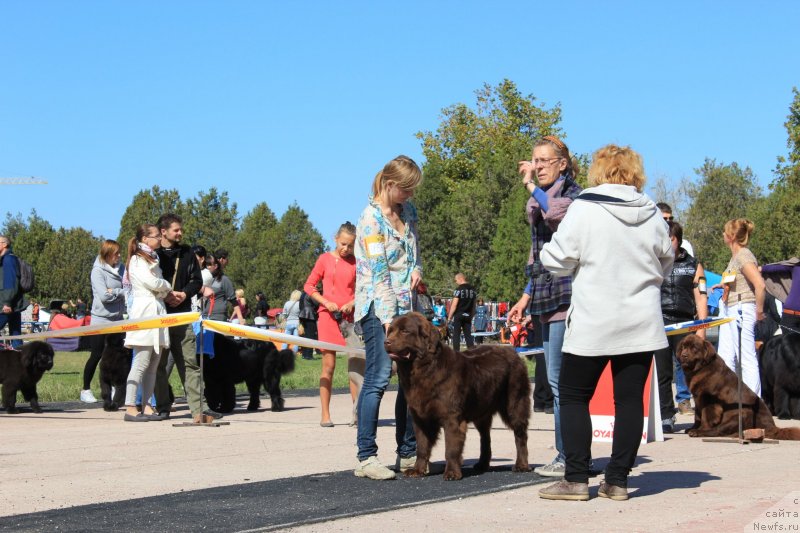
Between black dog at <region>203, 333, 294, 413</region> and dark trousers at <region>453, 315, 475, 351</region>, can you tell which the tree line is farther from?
black dog at <region>203, 333, 294, 413</region>

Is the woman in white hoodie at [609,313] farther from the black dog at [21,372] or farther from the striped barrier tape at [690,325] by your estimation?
the black dog at [21,372]

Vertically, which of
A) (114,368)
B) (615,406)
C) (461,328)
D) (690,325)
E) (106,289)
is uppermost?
(461,328)

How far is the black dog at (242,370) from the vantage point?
1208 cm

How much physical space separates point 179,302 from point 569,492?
20.8 ft

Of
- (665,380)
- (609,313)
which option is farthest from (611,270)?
(665,380)

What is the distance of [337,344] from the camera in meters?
10.5

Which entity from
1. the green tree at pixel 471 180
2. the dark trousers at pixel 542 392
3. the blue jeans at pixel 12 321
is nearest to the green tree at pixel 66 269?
the green tree at pixel 471 180

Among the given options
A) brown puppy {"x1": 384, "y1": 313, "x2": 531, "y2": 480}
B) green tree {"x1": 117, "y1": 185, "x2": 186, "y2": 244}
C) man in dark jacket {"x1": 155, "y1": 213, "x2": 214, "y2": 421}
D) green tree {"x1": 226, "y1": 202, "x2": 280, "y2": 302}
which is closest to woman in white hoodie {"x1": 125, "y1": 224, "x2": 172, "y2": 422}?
man in dark jacket {"x1": 155, "y1": 213, "x2": 214, "y2": 421}

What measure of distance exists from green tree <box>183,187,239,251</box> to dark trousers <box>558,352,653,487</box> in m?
78.7

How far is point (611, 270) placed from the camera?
18.6ft

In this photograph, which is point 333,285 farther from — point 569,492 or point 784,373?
point 569,492

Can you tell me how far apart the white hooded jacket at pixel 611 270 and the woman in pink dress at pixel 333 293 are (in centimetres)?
490

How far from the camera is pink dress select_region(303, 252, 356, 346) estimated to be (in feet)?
34.7

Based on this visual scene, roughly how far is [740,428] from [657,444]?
69 cm
